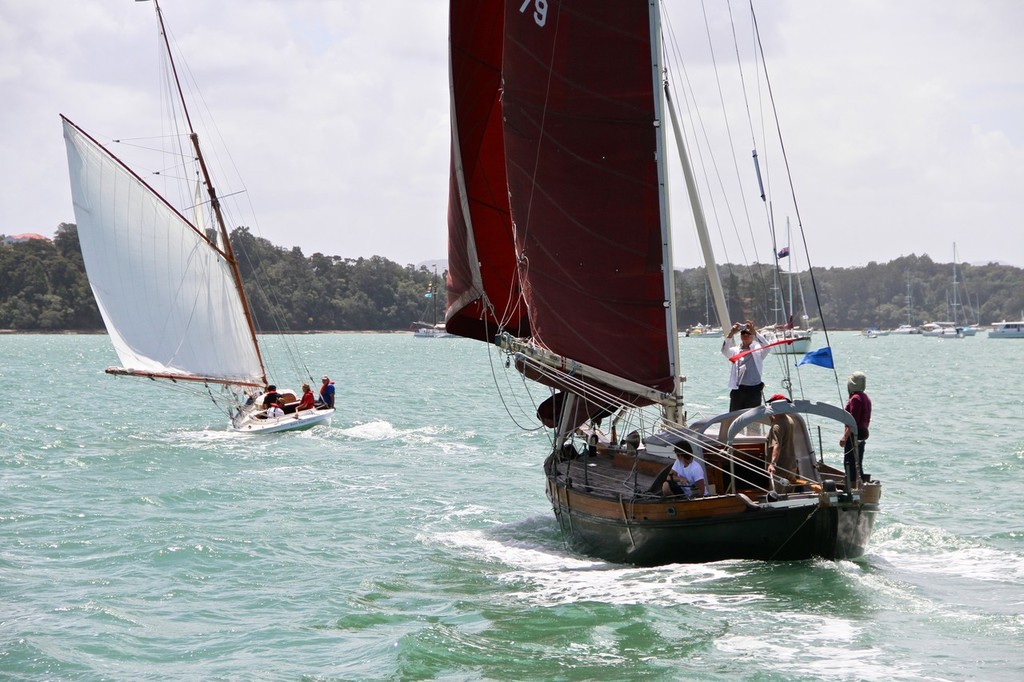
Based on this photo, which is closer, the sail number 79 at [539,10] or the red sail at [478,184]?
the sail number 79 at [539,10]

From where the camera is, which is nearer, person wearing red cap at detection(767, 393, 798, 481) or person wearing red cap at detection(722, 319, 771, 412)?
person wearing red cap at detection(767, 393, 798, 481)

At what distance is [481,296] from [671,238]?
16.7ft

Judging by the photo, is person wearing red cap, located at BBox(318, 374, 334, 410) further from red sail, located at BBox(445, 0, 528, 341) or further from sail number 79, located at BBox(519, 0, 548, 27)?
sail number 79, located at BBox(519, 0, 548, 27)

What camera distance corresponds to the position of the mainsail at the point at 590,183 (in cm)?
1850

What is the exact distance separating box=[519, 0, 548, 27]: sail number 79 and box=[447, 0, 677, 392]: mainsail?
0.02 metres

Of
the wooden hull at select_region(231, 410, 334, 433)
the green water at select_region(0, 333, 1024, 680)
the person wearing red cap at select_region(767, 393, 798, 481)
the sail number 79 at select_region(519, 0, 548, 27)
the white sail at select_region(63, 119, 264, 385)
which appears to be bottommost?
the green water at select_region(0, 333, 1024, 680)

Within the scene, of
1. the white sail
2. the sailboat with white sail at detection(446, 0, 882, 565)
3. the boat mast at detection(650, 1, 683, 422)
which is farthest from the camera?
the white sail

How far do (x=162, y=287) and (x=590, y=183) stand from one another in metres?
23.0

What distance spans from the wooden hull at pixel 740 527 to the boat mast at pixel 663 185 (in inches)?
81.1

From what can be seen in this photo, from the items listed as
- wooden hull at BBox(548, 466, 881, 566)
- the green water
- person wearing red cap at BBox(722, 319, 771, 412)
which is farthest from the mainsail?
the green water

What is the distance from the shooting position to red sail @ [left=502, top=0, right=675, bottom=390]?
18.5 m

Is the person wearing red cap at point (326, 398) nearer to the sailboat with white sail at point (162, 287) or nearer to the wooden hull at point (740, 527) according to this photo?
the sailboat with white sail at point (162, 287)

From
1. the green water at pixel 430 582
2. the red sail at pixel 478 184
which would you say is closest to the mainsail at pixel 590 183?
the red sail at pixel 478 184

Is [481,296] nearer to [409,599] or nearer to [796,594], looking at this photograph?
[409,599]
